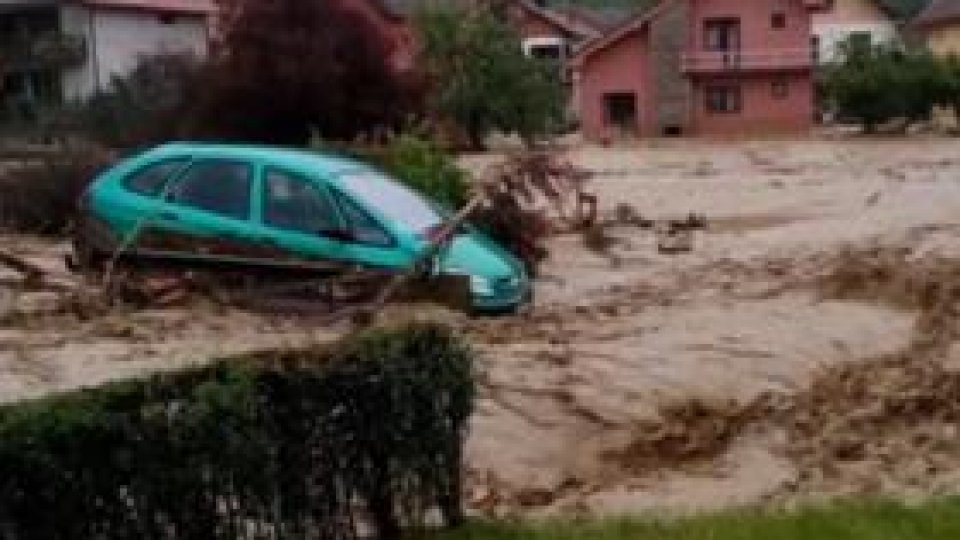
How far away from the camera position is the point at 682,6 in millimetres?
70000

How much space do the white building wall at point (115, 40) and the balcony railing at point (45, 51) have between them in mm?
574

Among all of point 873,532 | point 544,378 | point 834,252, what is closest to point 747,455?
point 544,378

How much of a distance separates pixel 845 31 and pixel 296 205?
6887 centimetres

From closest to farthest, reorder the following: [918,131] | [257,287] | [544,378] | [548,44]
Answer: [544,378] → [257,287] → [918,131] → [548,44]

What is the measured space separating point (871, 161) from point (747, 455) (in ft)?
116

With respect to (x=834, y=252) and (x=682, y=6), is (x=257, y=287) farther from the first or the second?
(x=682, y=6)

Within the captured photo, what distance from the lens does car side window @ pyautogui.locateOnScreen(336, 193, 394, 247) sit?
56.7ft

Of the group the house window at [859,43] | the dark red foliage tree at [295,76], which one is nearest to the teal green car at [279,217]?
the dark red foliage tree at [295,76]

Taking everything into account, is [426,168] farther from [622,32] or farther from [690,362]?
[622,32]

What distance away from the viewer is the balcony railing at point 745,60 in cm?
6981

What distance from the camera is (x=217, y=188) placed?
18016 mm

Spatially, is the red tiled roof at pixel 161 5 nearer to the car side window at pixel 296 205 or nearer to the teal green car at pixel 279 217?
the teal green car at pixel 279 217

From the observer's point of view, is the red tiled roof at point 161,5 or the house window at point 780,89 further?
the house window at point 780,89

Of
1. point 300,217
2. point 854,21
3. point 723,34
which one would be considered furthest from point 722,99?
point 300,217
